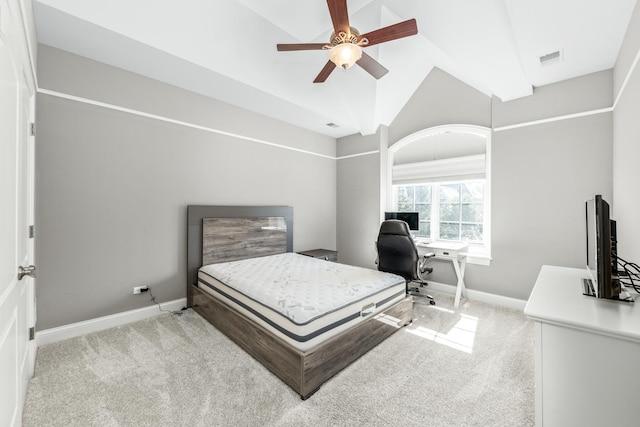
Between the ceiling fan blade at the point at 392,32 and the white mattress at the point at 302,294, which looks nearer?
the white mattress at the point at 302,294

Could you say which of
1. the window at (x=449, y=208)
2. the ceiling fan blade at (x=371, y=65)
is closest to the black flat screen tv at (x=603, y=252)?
the ceiling fan blade at (x=371, y=65)

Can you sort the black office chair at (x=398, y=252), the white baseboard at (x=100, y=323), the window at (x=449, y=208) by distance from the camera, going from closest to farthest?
the white baseboard at (x=100, y=323)
the black office chair at (x=398, y=252)
the window at (x=449, y=208)

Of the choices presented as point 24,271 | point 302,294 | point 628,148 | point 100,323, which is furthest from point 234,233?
point 628,148

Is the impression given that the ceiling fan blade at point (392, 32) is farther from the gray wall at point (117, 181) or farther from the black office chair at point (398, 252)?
the gray wall at point (117, 181)

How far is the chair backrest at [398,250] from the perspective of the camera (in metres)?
3.04

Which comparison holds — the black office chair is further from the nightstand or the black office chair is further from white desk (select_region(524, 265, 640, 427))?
white desk (select_region(524, 265, 640, 427))

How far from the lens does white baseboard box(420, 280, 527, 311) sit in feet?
10.8

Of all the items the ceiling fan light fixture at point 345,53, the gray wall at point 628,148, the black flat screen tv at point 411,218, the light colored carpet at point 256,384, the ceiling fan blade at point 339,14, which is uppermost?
the ceiling fan blade at point 339,14

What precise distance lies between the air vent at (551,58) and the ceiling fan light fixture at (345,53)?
204cm

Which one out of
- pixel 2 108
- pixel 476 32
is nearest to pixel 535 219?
pixel 476 32

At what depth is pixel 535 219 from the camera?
3.18m

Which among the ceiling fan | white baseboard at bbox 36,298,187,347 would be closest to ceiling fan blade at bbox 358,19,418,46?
the ceiling fan

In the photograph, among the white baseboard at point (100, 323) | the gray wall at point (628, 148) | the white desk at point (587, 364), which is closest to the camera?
A: the white desk at point (587, 364)

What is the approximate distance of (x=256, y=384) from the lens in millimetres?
1892
